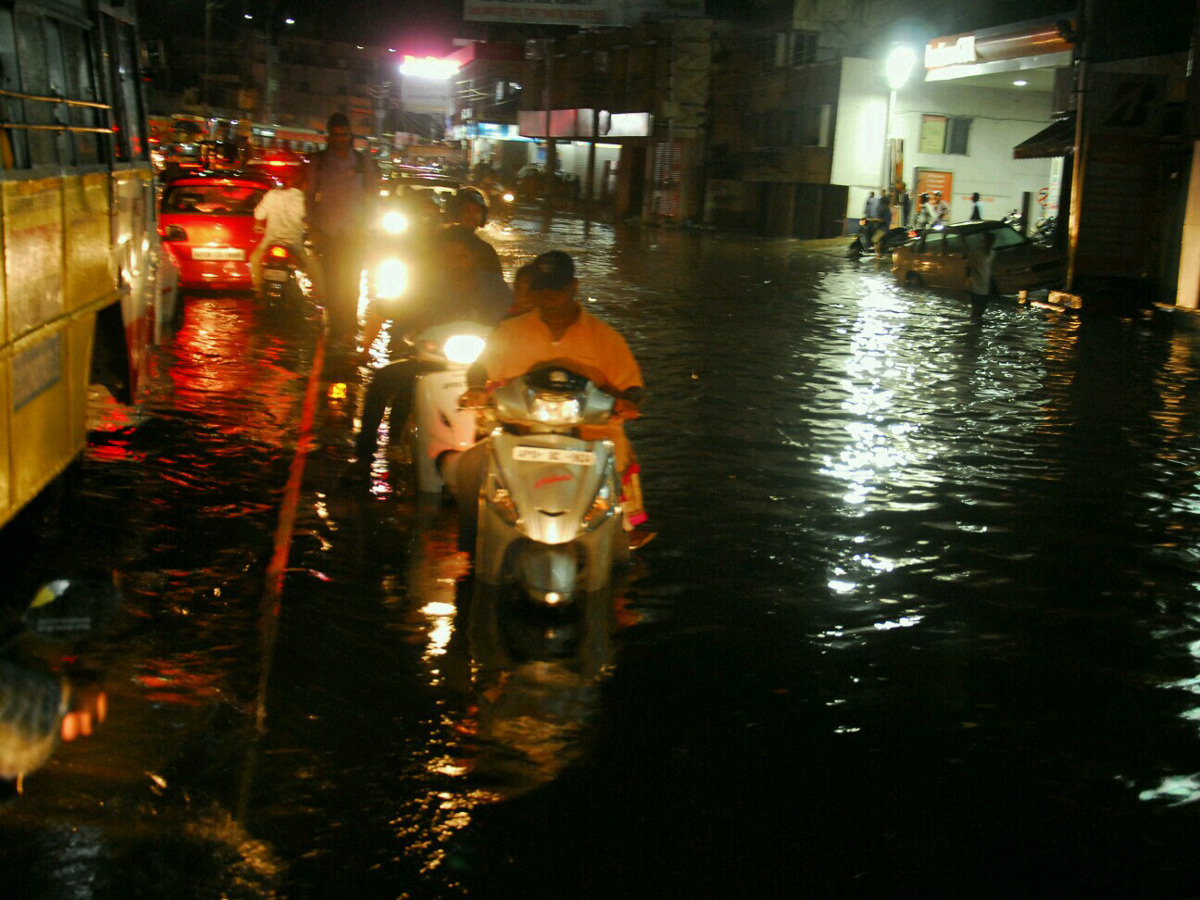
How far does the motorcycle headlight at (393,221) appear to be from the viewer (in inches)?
887

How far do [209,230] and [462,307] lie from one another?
31.0ft

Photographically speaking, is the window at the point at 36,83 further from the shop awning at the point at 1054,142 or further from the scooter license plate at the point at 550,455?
the shop awning at the point at 1054,142

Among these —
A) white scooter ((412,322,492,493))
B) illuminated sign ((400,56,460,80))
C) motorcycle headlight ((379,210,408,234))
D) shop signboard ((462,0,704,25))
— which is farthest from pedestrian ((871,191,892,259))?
illuminated sign ((400,56,460,80))

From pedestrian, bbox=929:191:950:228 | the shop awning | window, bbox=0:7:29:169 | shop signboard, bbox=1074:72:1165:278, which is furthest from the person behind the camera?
pedestrian, bbox=929:191:950:228

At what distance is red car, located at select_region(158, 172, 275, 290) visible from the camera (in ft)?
52.9

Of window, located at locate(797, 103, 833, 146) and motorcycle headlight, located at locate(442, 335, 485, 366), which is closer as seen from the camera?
motorcycle headlight, located at locate(442, 335, 485, 366)

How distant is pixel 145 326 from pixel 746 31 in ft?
157

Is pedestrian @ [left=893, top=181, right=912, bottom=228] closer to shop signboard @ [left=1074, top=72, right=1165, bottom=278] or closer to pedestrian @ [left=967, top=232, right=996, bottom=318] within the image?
shop signboard @ [left=1074, top=72, right=1165, bottom=278]

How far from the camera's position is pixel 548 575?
5.71 m

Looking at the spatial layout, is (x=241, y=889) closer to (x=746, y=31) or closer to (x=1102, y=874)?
(x=1102, y=874)

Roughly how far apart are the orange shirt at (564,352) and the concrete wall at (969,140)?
3846 cm

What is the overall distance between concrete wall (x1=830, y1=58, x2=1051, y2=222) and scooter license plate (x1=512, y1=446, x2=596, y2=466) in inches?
1534

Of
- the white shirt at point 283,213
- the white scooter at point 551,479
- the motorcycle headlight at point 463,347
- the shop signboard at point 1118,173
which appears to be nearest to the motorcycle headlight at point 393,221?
the white shirt at point 283,213

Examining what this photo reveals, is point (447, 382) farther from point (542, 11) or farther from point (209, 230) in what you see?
point (542, 11)
